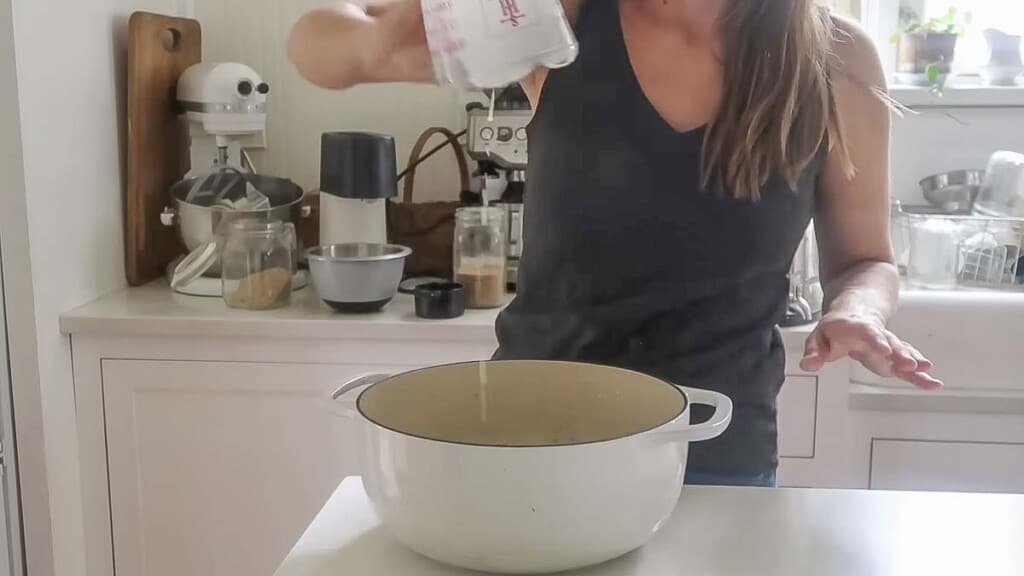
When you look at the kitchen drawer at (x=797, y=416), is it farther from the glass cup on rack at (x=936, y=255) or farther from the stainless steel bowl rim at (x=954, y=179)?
the stainless steel bowl rim at (x=954, y=179)

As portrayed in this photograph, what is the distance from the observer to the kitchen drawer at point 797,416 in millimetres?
1591

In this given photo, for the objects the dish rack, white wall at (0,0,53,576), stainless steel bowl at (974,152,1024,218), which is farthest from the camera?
stainless steel bowl at (974,152,1024,218)

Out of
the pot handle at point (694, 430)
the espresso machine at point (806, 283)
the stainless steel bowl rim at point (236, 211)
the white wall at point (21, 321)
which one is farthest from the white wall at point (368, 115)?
the pot handle at point (694, 430)

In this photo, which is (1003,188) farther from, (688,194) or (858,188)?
(688,194)

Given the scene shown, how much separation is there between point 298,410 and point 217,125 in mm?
520

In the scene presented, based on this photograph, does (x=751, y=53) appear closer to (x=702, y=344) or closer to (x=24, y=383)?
(x=702, y=344)

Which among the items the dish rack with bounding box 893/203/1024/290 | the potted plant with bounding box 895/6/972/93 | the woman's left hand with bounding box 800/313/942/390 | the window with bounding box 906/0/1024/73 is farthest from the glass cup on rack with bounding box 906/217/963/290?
the woman's left hand with bounding box 800/313/942/390

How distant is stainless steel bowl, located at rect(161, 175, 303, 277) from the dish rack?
103 cm

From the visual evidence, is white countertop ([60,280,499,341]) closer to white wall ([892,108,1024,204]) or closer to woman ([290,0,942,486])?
woman ([290,0,942,486])

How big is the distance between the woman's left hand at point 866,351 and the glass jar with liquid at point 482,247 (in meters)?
0.95

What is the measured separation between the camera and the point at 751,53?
36.7 inches

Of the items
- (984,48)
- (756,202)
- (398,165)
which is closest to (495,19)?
(756,202)

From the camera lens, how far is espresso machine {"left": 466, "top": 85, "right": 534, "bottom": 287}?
181 cm

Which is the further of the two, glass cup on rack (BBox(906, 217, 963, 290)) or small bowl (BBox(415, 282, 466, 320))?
glass cup on rack (BBox(906, 217, 963, 290))
